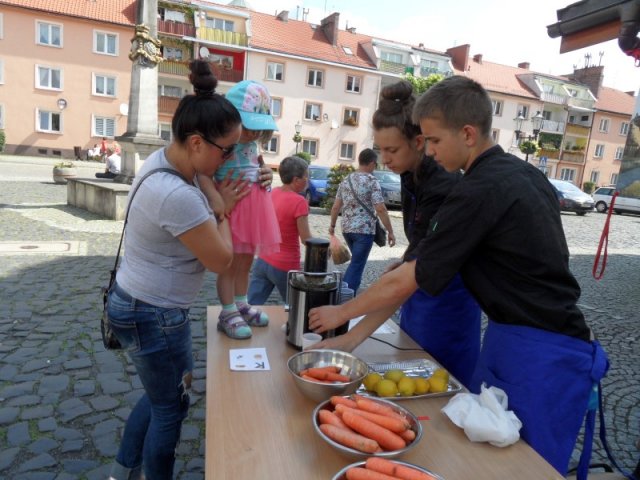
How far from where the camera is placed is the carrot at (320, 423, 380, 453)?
1243 mm

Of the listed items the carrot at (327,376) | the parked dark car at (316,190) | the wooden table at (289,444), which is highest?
the carrot at (327,376)

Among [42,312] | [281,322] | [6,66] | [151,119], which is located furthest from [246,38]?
[281,322]

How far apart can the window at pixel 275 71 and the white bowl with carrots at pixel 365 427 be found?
31552 mm

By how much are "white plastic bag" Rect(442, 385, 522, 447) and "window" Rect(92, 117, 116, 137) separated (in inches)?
1228

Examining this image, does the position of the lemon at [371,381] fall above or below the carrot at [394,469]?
below

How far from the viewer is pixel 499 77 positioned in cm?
3947

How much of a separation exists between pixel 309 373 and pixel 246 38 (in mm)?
31947

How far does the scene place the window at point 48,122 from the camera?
27359 mm

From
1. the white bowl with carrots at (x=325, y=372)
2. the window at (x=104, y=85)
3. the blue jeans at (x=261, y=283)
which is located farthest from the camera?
the window at (x=104, y=85)

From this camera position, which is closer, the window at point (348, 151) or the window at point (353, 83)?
the window at point (353, 83)

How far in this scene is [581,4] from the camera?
310cm

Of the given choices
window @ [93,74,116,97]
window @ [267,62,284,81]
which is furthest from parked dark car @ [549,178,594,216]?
window @ [93,74,116,97]

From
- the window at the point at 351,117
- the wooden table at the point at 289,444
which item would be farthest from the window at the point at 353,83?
the wooden table at the point at 289,444

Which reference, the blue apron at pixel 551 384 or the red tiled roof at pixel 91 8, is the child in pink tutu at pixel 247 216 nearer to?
the blue apron at pixel 551 384
